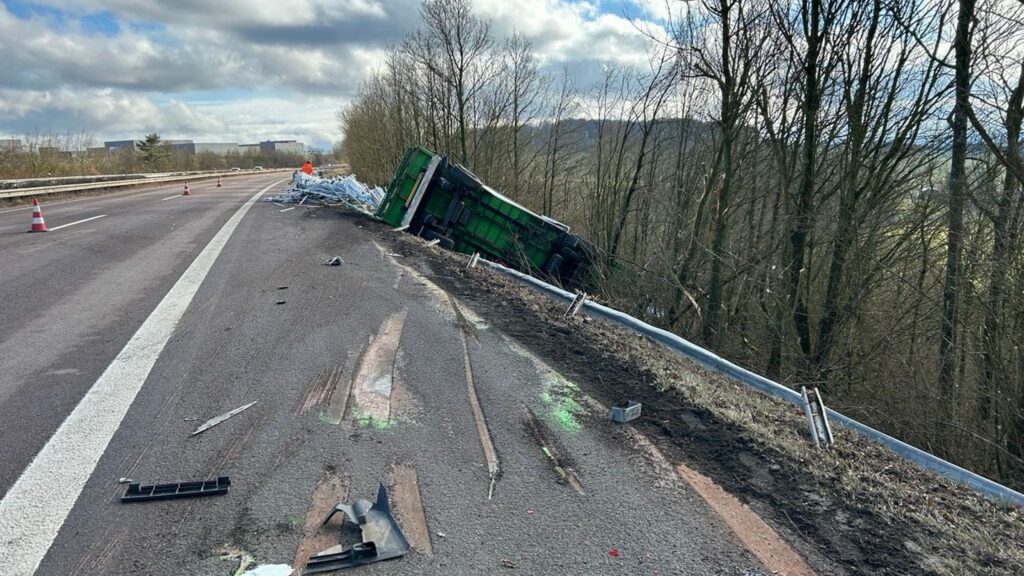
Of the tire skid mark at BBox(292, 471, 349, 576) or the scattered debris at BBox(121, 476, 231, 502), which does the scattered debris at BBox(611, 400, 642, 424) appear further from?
the scattered debris at BBox(121, 476, 231, 502)

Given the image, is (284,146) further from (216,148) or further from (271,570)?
(271,570)

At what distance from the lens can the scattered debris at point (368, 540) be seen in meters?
2.40

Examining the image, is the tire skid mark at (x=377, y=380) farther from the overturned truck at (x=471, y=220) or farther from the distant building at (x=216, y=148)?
the distant building at (x=216, y=148)

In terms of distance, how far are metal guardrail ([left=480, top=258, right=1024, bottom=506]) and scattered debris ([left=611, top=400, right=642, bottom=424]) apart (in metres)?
1.06

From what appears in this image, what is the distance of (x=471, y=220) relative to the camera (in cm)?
Result: 1297

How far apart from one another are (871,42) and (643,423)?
29.0 feet

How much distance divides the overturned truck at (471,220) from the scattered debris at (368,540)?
1008cm

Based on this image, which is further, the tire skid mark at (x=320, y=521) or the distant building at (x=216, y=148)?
the distant building at (x=216, y=148)

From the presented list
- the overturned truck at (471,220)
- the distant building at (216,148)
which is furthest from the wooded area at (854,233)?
the distant building at (216,148)

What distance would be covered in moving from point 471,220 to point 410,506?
10455mm

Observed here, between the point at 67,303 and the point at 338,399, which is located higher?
the point at 67,303

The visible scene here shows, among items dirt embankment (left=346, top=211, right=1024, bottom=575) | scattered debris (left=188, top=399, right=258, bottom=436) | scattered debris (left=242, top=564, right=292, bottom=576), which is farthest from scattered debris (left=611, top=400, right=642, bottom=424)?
scattered debris (left=188, top=399, right=258, bottom=436)

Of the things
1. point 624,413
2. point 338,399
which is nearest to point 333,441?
point 338,399

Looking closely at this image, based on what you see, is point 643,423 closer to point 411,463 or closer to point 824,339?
point 411,463
